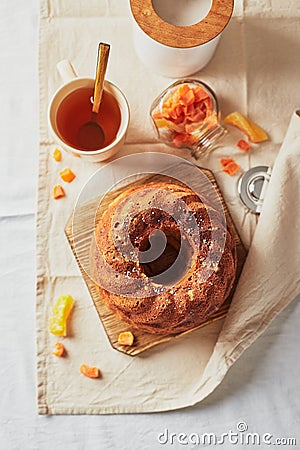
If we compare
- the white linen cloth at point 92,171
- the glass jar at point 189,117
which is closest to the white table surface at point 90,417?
the white linen cloth at point 92,171

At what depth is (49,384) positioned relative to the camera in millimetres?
1225

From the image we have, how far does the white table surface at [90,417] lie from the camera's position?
48.6 inches

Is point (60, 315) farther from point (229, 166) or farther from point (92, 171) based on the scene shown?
point (229, 166)

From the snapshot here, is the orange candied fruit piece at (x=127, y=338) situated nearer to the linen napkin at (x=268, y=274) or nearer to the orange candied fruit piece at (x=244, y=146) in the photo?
the linen napkin at (x=268, y=274)

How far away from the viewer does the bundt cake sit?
108 cm

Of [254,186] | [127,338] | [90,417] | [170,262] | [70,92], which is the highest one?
→ [70,92]

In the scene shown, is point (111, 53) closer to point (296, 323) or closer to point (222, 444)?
point (296, 323)

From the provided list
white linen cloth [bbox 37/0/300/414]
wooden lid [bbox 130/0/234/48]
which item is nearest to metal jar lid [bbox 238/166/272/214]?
white linen cloth [bbox 37/0/300/414]

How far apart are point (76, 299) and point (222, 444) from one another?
1.41 feet

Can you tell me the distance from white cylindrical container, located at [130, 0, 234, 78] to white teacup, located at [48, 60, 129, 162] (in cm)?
12

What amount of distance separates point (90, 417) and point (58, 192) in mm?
476

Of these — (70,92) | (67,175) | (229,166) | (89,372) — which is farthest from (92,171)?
(89,372)

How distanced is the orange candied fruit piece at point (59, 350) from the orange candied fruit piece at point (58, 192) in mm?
308

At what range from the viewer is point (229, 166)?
126 cm
